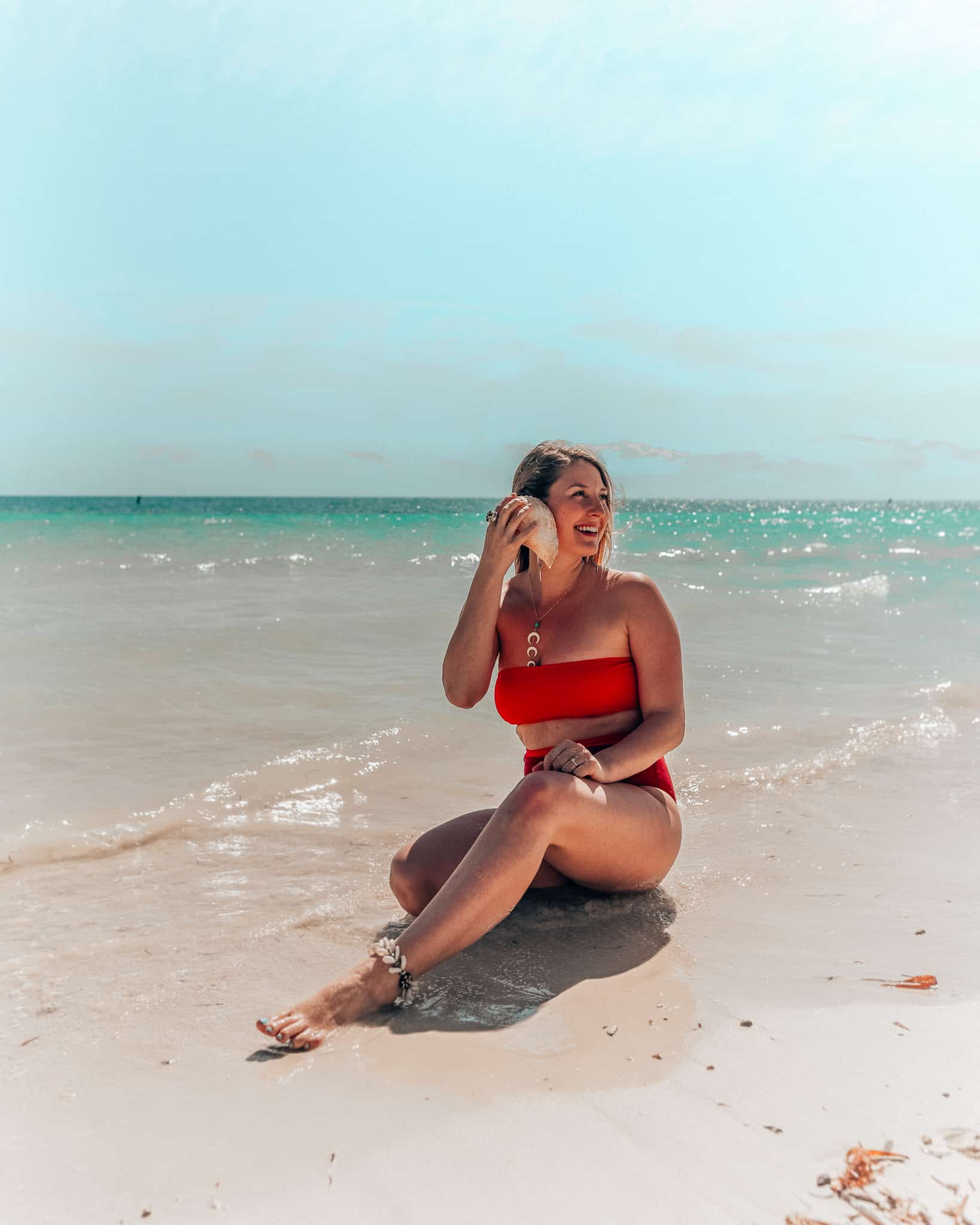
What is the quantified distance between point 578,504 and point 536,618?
0.47m

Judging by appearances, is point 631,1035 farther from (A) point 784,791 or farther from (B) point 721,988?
(A) point 784,791

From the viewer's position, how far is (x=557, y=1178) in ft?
6.69

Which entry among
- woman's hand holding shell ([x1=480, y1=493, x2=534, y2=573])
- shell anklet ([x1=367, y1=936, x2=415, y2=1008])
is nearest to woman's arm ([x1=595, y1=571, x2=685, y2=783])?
woman's hand holding shell ([x1=480, y1=493, x2=534, y2=573])

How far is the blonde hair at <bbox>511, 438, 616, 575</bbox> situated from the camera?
372cm

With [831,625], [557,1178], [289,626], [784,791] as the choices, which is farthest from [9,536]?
[557,1178]

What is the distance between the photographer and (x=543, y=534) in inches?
143

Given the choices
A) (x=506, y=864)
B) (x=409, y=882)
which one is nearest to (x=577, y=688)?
(x=506, y=864)

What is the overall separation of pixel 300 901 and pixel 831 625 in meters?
9.54

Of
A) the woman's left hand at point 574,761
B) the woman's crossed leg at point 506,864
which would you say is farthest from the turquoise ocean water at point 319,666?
the woman's crossed leg at point 506,864

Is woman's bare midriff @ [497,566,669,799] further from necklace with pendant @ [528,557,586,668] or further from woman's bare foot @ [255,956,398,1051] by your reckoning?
woman's bare foot @ [255,956,398,1051]

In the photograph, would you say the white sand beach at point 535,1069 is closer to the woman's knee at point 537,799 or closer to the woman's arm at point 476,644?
the woman's knee at point 537,799

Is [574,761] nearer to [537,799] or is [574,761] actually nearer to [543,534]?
[537,799]

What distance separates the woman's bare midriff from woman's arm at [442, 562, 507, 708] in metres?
0.10

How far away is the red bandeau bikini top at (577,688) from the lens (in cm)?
361
